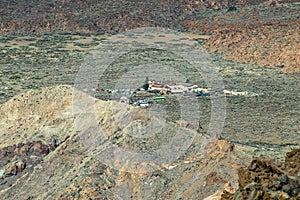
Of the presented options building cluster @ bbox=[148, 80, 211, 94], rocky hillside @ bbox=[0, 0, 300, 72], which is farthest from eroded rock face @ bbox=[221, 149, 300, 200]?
rocky hillside @ bbox=[0, 0, 300, 72]

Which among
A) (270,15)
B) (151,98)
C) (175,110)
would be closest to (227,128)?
(175,110)

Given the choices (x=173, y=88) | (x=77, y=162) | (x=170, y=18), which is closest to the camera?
(x=77, y=162)

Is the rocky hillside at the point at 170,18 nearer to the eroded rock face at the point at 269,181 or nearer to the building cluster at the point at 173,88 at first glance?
the building cluster at the point at 173,88

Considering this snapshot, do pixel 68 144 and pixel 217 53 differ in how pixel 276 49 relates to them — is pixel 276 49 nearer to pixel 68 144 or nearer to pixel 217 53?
pixel 217 53

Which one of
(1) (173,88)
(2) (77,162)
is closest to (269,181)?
(2) (77,162)

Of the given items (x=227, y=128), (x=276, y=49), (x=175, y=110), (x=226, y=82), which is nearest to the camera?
(x=227, y=128)

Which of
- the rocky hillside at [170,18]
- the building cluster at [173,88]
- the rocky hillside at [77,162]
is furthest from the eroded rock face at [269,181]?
the rocky hillside at [170,18]

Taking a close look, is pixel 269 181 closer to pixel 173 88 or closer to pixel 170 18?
pixel 173 88
